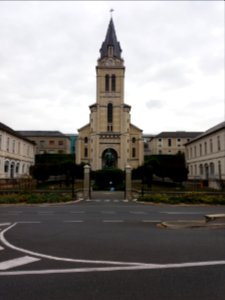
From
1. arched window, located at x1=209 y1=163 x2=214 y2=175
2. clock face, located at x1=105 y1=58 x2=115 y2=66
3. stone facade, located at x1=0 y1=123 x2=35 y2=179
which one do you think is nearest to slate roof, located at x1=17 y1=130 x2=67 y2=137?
stone facade, located at x1=0 y1=123 x2=35 y2=179

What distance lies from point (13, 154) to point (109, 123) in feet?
75.6

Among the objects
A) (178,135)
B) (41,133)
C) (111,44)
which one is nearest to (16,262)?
(111,44)

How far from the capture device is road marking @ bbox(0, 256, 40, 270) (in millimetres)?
6328

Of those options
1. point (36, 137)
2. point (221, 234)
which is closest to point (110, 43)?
point (36, 137)

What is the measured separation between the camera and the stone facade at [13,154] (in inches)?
2106

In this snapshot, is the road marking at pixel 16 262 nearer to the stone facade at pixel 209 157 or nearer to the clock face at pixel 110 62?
the stone facade at pixel 209 157

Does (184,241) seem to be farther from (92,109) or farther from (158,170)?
(92,109)

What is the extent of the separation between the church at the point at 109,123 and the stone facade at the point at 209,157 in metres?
12.0

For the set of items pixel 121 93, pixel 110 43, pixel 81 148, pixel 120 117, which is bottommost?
pixel 81 148

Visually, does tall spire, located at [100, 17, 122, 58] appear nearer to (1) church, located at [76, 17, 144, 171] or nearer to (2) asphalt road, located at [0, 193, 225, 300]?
(1) church, located at [76, 17, 144, 171]

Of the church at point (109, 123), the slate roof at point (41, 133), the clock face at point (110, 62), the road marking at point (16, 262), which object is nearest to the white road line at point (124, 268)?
the road marking at point (16, 262)

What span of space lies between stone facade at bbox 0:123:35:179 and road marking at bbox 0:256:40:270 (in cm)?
4737

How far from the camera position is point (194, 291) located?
16.1ft

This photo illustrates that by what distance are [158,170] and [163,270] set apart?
48313 mm
